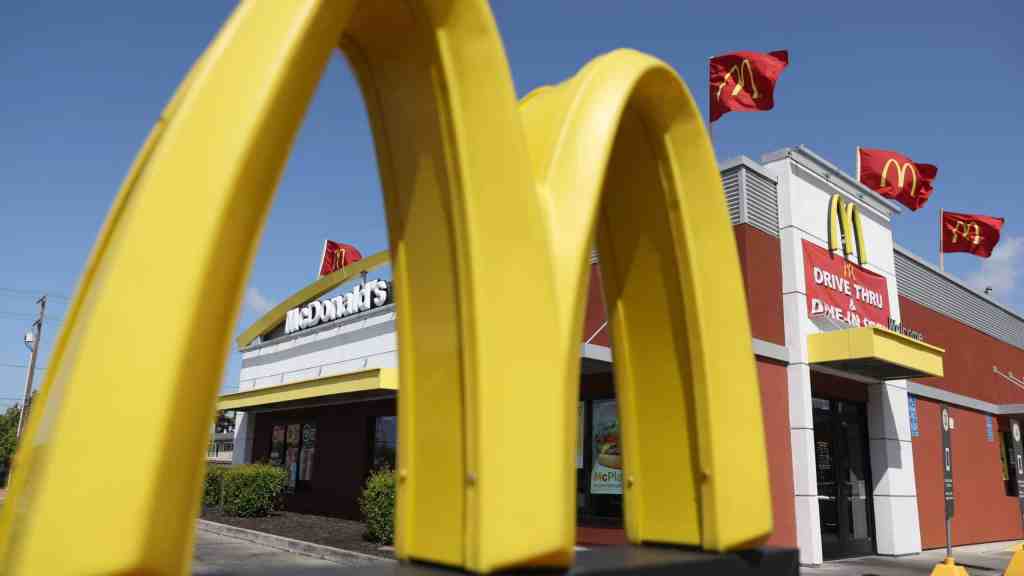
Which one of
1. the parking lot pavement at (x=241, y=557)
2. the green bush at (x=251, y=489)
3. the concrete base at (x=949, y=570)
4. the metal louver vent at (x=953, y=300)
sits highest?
the metal louver vent at (x=953, y=300)

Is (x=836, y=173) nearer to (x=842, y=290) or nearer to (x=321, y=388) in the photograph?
(x=842, y=290)

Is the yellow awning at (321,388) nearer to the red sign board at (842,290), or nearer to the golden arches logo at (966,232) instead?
the red sign board at (842,290)

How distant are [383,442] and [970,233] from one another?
17.0 meters

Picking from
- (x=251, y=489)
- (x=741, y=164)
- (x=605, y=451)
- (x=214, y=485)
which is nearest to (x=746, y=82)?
(x=741, y=164)

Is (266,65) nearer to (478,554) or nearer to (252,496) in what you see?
(478,554)

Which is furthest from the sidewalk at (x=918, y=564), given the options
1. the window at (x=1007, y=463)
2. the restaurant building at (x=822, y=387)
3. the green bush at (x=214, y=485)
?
the green bush at (x=214, y=485)

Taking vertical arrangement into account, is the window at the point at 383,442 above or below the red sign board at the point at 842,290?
below

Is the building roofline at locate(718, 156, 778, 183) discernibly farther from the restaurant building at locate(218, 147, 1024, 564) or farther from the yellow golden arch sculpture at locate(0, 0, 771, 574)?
the yellow golden arch sculpture at locate(0, 0, 771, 574)

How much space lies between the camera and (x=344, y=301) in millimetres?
20609

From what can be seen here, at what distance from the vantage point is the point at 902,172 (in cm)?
1741

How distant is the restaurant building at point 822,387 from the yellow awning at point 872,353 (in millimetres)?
36

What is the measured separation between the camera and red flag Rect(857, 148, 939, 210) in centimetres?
1698

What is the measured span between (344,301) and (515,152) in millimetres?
17630

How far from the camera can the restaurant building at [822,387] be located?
1283 centimetres
